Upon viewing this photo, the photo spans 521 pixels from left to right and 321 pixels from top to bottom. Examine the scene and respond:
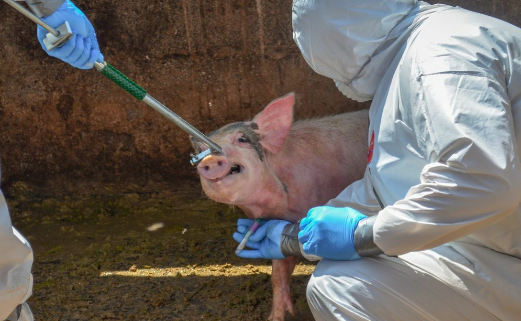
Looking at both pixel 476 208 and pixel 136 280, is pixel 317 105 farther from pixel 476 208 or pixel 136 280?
pixel 476 208

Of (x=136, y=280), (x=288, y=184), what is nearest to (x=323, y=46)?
(x=288, y=184)

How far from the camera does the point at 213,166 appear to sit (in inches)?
135

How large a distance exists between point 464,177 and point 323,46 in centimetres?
89

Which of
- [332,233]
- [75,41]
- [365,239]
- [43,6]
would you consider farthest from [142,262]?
[365,239]

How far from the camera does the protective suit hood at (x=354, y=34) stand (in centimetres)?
271

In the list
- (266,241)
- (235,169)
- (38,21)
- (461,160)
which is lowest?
(266,241)

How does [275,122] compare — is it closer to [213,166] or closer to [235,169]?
[235,169]

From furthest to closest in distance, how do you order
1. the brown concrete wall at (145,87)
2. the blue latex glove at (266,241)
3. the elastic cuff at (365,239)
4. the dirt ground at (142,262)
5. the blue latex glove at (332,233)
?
the brown concrete wall at (145,87)
the dirt ground at (142,262)
the blue latex glove at (266,241)
the blue latex glove at (332,233)
the elastic cuff at (365,239)

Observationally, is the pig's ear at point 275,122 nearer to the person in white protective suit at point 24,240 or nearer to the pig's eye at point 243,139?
the pig's eye at point 243,139

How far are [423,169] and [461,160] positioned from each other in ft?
0.53

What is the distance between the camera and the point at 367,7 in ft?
8.85

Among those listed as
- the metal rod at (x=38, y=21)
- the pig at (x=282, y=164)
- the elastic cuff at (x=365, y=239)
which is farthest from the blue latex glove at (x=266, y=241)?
the metal rod at (x=38, y=21)

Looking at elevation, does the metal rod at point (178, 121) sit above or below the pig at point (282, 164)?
above

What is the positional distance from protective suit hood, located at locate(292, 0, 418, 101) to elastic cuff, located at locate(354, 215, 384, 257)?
24.3 inches
